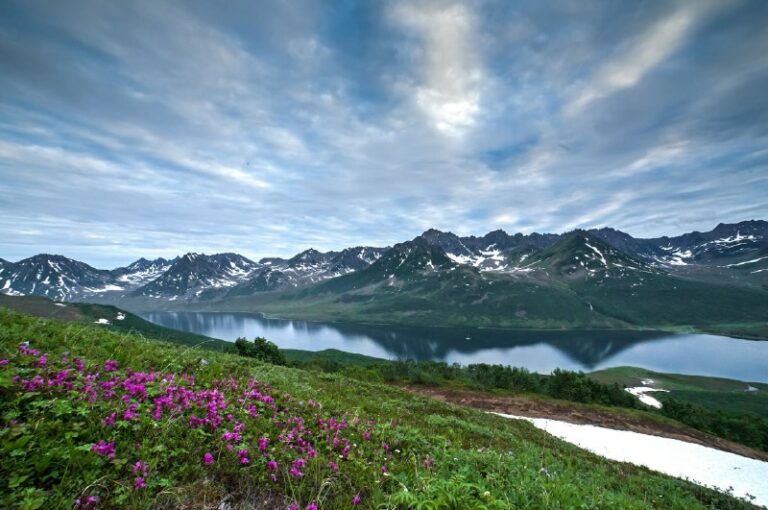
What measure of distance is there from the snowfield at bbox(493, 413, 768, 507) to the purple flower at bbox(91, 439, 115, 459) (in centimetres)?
2708

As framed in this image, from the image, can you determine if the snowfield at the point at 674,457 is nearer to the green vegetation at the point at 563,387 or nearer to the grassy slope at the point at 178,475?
the green vegetation at the point at 563,387

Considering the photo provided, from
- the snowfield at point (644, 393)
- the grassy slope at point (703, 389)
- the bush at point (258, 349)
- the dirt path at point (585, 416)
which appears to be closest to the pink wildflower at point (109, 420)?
the bush at point (258, 349)

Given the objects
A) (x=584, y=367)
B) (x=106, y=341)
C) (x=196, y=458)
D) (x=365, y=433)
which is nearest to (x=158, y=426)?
(x=196, y=458)

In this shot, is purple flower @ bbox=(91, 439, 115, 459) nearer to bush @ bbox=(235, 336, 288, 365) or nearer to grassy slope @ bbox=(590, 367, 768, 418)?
bush @ bbox=(235, 336, 288, 365)

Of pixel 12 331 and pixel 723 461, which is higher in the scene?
pixel 12 331

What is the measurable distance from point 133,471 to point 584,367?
205467 millimetres

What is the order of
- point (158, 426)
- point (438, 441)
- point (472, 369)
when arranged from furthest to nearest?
1. point (472, 369)
2. point (438, 441)
3. point (158, 426)

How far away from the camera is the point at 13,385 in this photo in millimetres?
4574

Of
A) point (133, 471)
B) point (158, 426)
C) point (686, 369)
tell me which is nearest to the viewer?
point (133, 471)

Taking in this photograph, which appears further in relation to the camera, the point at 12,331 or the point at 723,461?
the point at 723,461

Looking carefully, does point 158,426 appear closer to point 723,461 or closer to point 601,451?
point 601,451

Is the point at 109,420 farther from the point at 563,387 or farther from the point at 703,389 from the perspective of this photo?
the point at 703,389

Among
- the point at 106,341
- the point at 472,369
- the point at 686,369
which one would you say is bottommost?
the point at 686,369

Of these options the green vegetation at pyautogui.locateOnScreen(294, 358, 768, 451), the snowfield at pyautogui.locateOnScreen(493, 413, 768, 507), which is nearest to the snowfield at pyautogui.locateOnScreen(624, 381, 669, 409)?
the green vegetation at pyautogui.locateOnScreen(294, 358, 768, 451)
